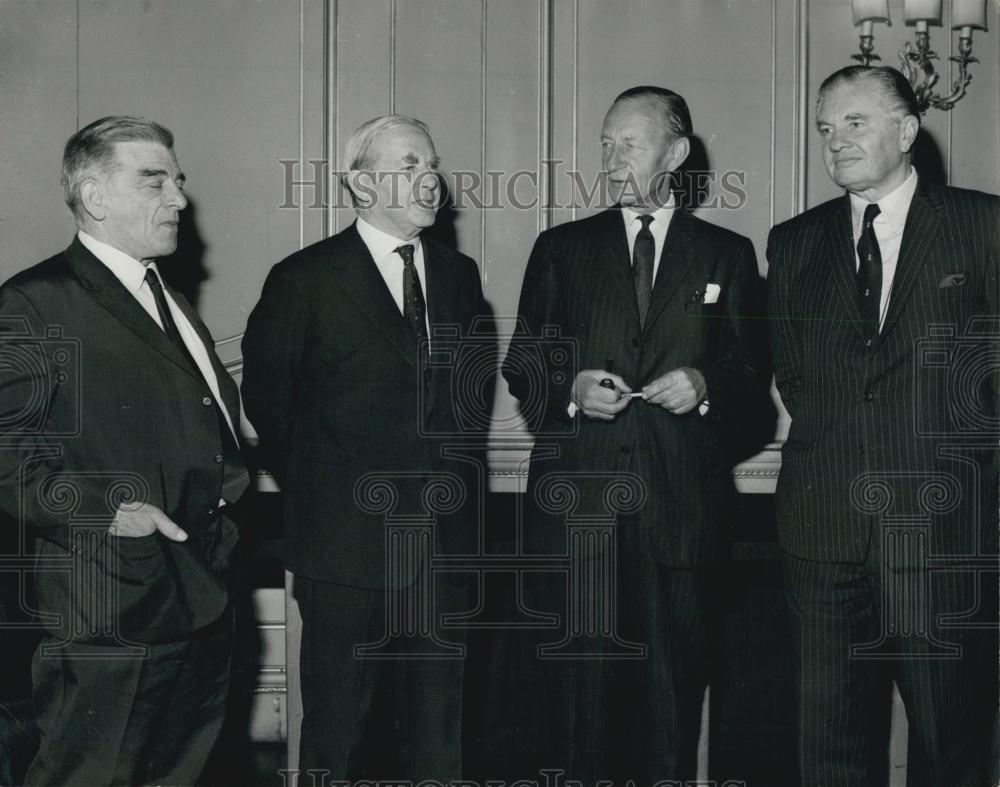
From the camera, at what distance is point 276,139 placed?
4098 mm

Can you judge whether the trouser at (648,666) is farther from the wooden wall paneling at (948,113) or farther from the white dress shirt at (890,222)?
the wooden wall paneling at (948,113)

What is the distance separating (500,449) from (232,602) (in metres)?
0.91

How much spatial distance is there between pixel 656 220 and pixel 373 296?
2.50 ft

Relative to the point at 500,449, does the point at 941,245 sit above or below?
above

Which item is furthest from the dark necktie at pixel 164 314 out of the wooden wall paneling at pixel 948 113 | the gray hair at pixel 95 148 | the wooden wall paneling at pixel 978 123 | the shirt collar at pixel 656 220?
the wooden wall paneling at pixel 978 123

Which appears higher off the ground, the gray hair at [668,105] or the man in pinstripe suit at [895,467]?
the gray hair at [668,105]

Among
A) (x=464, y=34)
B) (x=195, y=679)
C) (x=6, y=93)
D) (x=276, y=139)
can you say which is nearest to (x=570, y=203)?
(x=464, y=34)

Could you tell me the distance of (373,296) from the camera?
277 cm

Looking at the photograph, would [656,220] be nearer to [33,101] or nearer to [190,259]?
[190,259]

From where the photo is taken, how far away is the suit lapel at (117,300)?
2.46m

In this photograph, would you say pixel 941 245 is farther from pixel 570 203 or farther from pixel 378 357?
pixel 570 203

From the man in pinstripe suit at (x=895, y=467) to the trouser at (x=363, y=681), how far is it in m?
0.84

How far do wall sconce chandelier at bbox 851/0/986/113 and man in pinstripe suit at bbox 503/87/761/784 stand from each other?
158 centimetres

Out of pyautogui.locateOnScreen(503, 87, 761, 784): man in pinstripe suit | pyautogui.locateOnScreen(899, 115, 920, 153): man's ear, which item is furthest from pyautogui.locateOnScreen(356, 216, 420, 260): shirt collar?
pyautogui.locateOnScreen(899, 115, 920, 153): man's ear
